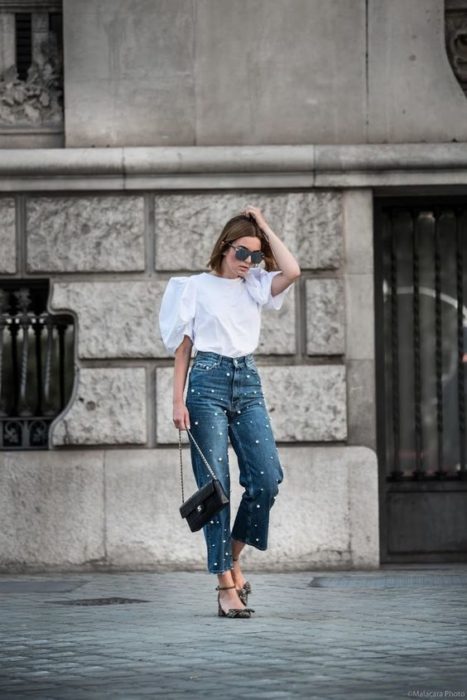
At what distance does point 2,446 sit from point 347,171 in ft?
8.98

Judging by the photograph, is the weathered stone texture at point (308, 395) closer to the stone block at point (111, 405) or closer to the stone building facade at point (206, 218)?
the stone building facade at point (206, 218)

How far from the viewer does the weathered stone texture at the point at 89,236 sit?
1053 cm

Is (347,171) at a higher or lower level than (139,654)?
higher

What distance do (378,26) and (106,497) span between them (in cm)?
335

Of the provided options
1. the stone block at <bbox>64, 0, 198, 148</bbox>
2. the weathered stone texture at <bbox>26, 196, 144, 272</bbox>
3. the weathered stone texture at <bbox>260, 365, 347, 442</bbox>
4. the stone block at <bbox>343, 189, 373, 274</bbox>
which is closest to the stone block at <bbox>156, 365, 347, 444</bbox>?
the weathered stone texture at <bbox>260, 365, 347, 442</bbox>

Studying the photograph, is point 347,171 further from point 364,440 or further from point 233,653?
point 233,653

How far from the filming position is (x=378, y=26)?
10.6m

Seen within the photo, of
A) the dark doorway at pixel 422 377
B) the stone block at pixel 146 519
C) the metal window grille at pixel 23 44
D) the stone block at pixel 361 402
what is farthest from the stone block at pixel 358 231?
the metal window grille at pixel 23 44

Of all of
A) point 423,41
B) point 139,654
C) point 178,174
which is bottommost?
point 139,654

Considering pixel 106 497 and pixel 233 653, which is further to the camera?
pixel 106 497

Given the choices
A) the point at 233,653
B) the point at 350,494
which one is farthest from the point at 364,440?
the point at 233,653

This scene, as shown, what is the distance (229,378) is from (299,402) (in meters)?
2.68

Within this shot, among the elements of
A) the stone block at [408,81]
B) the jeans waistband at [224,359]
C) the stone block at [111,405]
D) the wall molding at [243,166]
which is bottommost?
the stone block at [111,405]

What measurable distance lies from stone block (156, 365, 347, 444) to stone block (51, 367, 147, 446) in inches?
4.9
